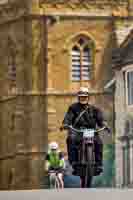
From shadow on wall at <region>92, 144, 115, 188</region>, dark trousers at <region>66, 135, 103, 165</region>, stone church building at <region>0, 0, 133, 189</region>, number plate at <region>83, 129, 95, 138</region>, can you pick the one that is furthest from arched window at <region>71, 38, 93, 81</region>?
number plate at <region>83, 129, 95, 138</region>

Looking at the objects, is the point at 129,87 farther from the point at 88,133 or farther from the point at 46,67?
the point at 88,133

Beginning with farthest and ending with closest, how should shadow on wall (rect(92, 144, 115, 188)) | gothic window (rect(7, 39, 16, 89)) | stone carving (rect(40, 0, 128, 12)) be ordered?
gothic window (rect(7, 39, 16, 89)), stone carving (rect(40, 0, 128, 12)), shadow on wall (rect(92, 144, 115, 188))

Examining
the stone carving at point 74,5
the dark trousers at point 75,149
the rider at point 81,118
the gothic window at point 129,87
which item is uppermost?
the stone carving at point 74,5

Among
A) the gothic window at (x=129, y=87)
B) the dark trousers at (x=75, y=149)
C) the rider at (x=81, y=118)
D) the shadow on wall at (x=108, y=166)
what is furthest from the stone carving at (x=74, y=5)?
the rider at (x=81, y=118)

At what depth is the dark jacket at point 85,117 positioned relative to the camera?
2589 cm

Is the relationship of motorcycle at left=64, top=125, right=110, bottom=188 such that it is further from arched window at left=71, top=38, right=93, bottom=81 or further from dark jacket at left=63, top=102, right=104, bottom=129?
arched window at left=71, top=38, right=93, bottom=81

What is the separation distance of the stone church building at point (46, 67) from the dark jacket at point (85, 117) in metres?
45.2

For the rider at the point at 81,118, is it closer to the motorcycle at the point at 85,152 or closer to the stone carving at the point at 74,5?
the motorcycle at the point at 85,152

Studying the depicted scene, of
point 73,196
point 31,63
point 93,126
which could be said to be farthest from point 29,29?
point 73,196

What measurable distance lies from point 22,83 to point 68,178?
6.41 meters

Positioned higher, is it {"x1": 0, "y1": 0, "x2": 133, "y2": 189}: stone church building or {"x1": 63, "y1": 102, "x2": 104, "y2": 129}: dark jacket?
{"x1": 0, "y1": 0, "x2": 133, "y2": 189}: stone church building

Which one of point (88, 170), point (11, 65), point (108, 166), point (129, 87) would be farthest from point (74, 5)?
point (88, 170)

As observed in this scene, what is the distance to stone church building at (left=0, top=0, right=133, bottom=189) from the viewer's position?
71.9m

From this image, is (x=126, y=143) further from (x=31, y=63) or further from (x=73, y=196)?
(x=73, y=196)
